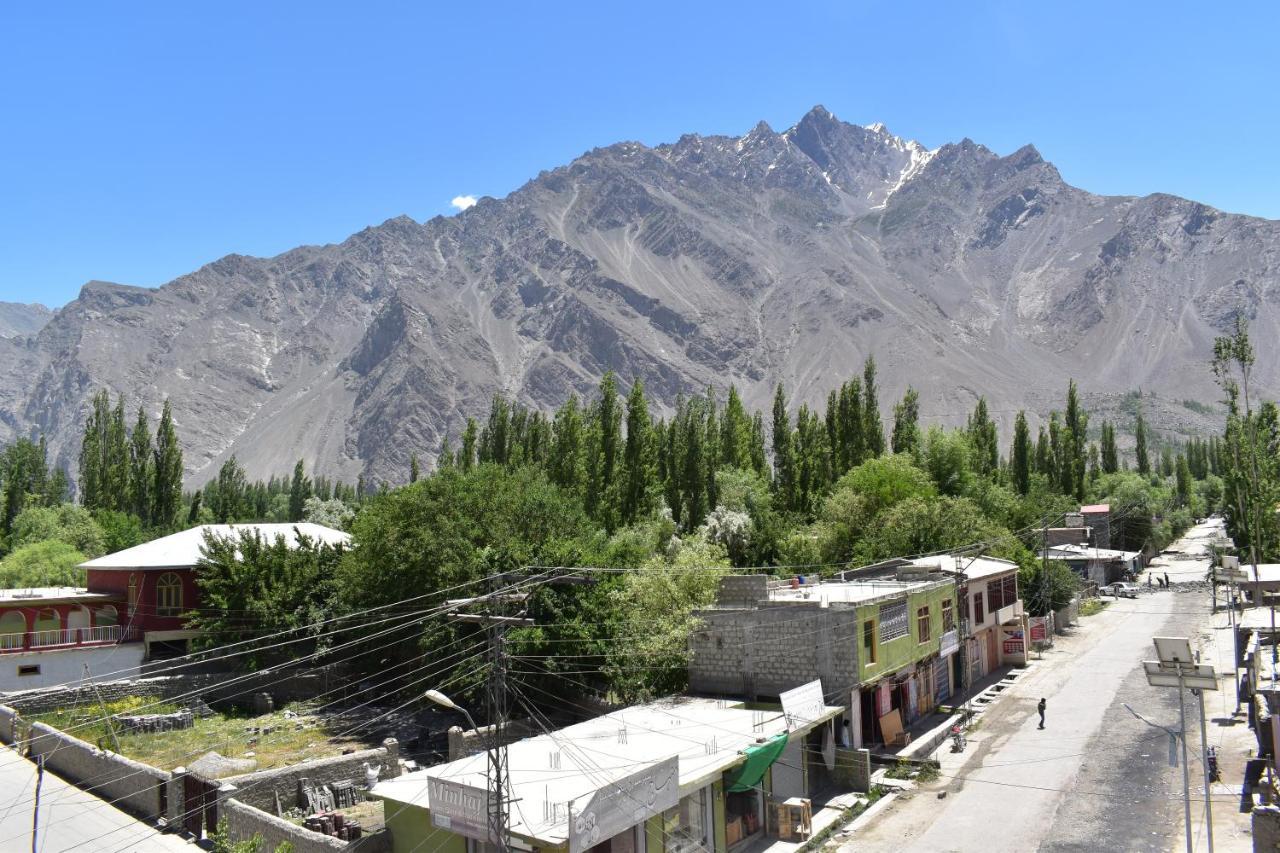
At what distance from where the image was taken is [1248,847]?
19250 mm

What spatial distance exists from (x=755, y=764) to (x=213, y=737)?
834 inches

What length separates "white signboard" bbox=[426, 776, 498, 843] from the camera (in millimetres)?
16141

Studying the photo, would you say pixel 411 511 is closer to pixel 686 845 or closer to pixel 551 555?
pixel 551 555

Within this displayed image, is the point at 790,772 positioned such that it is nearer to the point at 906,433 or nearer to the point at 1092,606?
the point at 1092,606

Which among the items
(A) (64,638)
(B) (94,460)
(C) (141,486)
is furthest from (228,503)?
(A) (64,638)

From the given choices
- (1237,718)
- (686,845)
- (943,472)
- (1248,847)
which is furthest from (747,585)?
(943,472)

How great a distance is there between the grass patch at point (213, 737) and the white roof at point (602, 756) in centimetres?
1059

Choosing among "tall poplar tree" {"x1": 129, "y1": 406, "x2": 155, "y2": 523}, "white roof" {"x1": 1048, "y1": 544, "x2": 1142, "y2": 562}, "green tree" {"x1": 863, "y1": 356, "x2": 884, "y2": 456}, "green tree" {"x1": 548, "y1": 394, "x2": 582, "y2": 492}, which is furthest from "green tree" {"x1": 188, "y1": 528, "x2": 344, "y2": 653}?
"white roof" {"x1": 1048, "y1": 544, "x2": 1142, "y2": 562}

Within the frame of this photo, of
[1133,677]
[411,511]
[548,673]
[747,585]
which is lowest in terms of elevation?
[1133,677]

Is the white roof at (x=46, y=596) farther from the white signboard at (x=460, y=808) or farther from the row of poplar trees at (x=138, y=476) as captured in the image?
the white signboard at (x=460, y=808)

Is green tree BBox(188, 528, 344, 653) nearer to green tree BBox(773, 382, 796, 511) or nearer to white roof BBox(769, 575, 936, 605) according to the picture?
white roof BBox(769, 575, 936, 605)

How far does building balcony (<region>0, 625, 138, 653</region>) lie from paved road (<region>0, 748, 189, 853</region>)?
13.0 metres

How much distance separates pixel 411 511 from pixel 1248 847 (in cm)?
3045

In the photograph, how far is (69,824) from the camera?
22094mm
